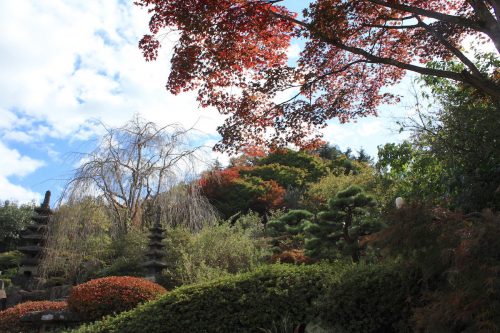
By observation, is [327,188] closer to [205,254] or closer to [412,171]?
[412,171]

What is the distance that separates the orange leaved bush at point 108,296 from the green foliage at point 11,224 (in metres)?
15.5

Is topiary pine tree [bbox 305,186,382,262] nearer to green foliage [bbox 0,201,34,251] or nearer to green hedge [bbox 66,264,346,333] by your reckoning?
green hedge [bbox 66,264,346,333]

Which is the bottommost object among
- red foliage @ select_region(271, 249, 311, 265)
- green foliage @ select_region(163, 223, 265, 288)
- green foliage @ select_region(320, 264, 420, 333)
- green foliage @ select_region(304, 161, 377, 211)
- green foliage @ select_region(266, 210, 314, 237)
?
green foliage @ select_region(320, 264, 420, 333)

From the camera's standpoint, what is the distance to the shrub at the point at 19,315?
313 inches

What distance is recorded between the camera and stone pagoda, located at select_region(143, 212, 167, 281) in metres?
9.34

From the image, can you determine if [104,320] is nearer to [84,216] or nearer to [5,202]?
[84,216]

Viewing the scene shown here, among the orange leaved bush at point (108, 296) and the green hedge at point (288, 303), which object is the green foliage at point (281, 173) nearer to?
the orange leaved bush at point (108, 296)

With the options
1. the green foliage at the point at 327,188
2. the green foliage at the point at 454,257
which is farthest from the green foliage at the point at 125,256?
the green foliage at the point at 454,257

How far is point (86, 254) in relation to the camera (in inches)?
431

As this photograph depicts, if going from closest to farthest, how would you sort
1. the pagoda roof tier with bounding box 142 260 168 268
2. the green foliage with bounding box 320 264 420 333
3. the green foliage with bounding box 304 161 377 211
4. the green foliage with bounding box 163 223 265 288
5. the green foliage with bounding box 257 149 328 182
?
the green foliage with bounding box 320 264 420 333, the green foliage with bounding box 163 223 265 288, the pagoda roof tier with bounding box 142 260 168 268, the green foliage with bounding box 304 161 377 211, the green foliage with bounding box 257 149 328 182

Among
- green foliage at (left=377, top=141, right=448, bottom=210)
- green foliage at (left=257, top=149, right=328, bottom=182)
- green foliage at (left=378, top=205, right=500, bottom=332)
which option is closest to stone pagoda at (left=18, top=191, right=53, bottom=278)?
green foliage at (left=377, top=141, right=448, bottom=210)

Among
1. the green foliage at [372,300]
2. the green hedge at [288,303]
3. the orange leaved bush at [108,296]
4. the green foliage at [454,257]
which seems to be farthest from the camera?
the orange leaved bush at [108,296]

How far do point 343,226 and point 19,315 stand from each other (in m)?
5.94

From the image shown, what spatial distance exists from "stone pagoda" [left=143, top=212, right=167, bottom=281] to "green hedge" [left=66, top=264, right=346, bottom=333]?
2.82 m
